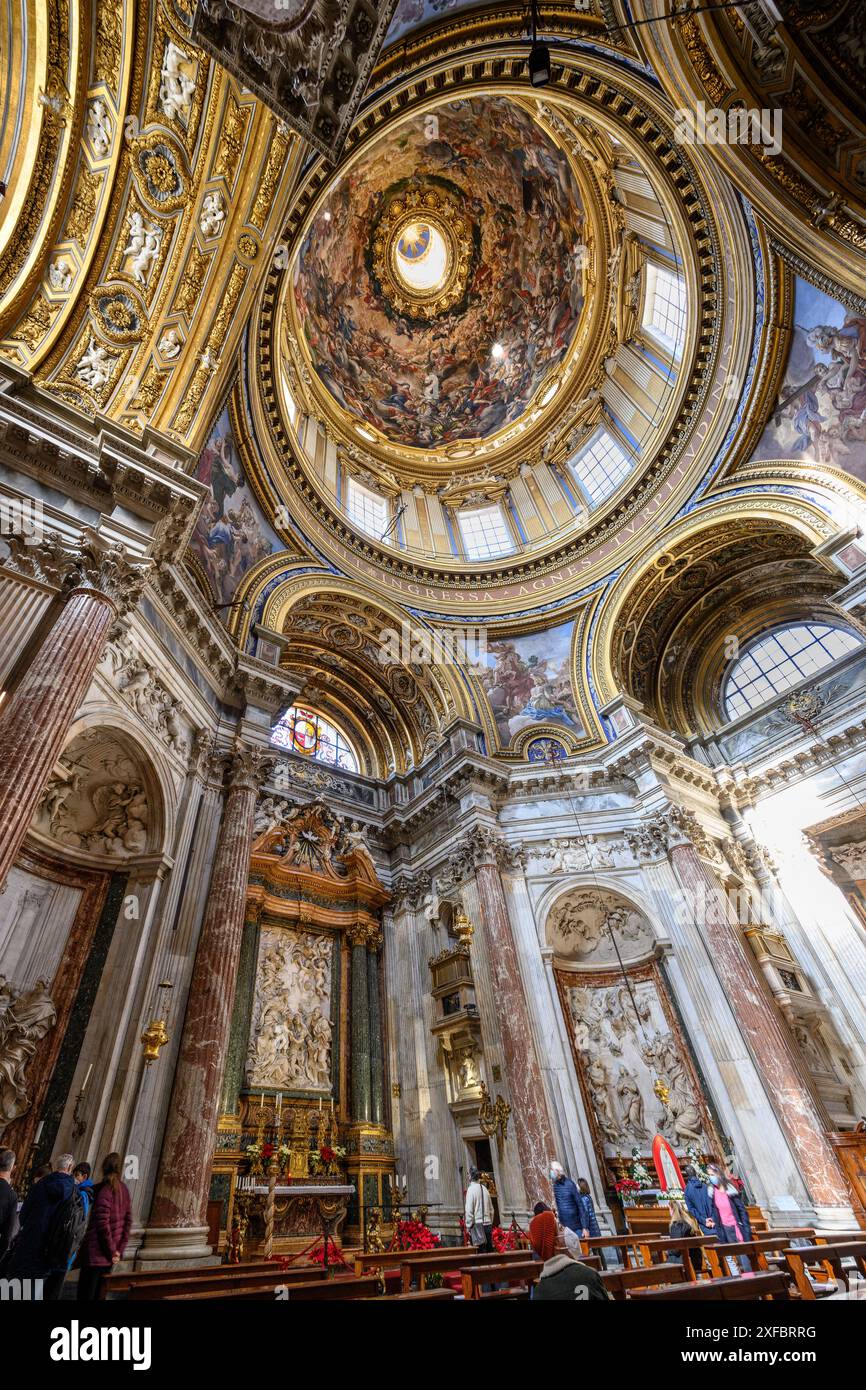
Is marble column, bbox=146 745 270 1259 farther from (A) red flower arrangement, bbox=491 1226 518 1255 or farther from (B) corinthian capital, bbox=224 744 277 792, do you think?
(A) red flower arrangement, bbox=491 1226 518 1255

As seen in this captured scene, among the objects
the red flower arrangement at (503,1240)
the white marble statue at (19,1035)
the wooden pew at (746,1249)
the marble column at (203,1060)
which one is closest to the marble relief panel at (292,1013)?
the marble column at (203,1060)

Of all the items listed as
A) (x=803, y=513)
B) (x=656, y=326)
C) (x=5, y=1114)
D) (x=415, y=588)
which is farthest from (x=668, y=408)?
(x=5, y=1114)

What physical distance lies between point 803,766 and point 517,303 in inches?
681

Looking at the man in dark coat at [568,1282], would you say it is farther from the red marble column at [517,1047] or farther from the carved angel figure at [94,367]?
the carved angel figure at [94,367]

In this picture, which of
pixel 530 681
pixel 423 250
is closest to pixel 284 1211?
pixel 530 681

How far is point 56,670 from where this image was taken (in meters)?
6.99

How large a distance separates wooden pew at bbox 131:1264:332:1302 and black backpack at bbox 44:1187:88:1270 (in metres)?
0.59

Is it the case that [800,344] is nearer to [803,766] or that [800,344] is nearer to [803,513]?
[803,513]

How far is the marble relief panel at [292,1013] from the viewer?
11.6m

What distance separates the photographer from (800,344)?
12.9 meters

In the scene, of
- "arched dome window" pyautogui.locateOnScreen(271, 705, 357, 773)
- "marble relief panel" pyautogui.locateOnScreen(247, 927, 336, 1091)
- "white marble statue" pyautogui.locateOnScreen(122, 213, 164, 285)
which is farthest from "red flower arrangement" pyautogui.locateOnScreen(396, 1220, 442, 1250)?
"white marble statue" pyautogui.locateOnScreen(122, 213, 164, 285)

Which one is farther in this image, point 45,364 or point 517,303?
point 517,303

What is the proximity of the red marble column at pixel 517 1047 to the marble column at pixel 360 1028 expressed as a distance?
3108 mm

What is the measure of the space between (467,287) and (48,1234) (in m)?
24.9
